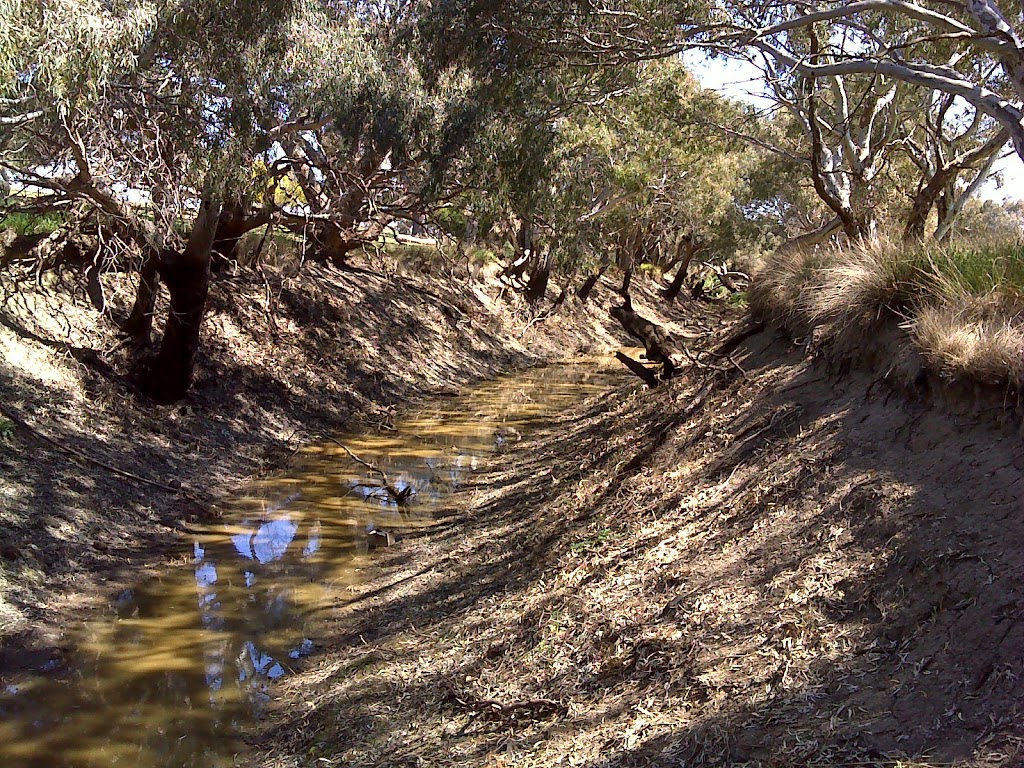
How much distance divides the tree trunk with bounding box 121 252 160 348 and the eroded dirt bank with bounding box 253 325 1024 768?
19.3ft

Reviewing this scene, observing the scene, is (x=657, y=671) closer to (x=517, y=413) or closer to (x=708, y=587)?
(x=708, y=587)

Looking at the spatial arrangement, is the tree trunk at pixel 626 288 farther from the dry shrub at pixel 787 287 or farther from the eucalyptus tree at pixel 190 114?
the eucalyptus tree at pixel 190 114

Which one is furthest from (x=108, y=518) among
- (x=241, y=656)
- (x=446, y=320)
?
(x=446, y=320)

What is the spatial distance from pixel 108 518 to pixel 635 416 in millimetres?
5921

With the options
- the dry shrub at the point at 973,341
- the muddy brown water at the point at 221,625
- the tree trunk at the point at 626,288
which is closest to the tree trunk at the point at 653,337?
the tree trunk at the point at 626,288

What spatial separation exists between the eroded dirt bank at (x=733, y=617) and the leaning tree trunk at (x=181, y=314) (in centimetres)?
528

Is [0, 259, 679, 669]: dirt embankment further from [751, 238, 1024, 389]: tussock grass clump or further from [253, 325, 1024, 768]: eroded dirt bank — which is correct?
[751, 238, 1024, 389]: tussock grass clump

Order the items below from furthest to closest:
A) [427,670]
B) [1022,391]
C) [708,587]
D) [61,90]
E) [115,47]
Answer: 1. [115,47]
2. [61,90]
3. [427,670]
4. [708,587]
5. [1022,391]

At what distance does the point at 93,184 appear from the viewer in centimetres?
852

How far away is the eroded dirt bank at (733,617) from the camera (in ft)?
12.0

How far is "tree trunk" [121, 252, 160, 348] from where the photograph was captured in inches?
465

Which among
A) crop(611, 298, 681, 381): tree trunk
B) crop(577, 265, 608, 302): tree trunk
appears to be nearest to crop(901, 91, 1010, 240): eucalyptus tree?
crop(611, 298, 681, 381): tree trunk

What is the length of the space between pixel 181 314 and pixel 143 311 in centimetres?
81

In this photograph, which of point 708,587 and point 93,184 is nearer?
point 708,587
